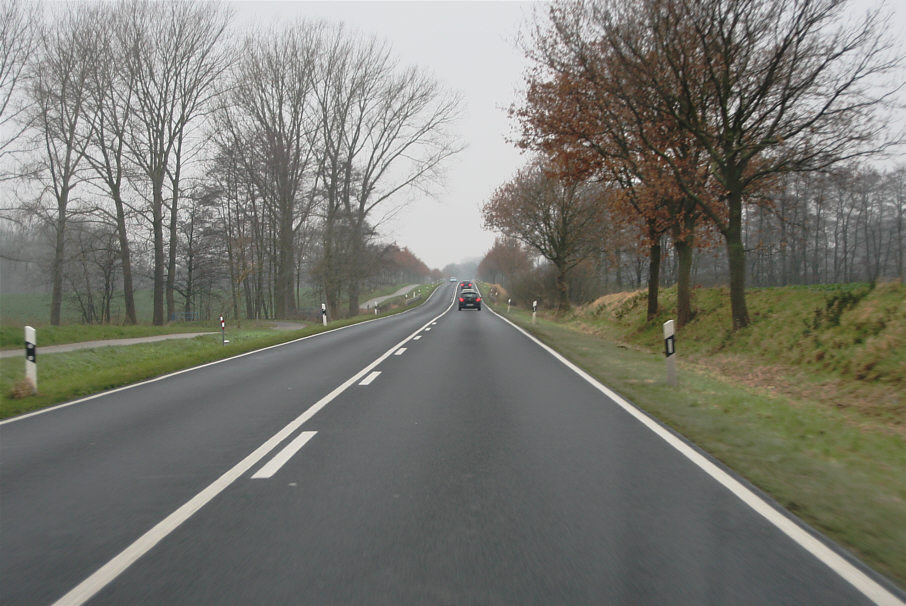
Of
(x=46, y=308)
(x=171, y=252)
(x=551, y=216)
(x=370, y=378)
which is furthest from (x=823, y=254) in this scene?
(x=46, y=308)

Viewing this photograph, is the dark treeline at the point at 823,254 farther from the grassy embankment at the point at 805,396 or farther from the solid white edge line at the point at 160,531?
the solid white edge line at the point at 160,531

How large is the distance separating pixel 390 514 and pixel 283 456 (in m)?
1.77

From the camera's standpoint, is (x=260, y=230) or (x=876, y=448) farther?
(x=260, y=230)

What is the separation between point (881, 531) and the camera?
135 inches

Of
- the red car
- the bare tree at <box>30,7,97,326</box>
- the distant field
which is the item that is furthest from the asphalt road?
the red car

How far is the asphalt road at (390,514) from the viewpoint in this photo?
9.00ft

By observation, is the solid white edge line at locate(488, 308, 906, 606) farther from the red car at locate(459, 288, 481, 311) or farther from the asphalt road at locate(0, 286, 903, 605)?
the red car at locate(459, 288, 481, 311)

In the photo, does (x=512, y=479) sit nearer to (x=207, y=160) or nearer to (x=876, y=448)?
(x=876, y=448)

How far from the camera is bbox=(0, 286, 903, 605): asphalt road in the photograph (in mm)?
2742

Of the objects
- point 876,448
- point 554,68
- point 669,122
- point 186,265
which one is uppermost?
point 554,68

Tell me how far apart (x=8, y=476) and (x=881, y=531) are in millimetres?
6414

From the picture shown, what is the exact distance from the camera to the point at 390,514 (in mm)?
3693

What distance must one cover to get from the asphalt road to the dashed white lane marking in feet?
0.09

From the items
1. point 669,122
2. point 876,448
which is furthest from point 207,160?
point 876,448
